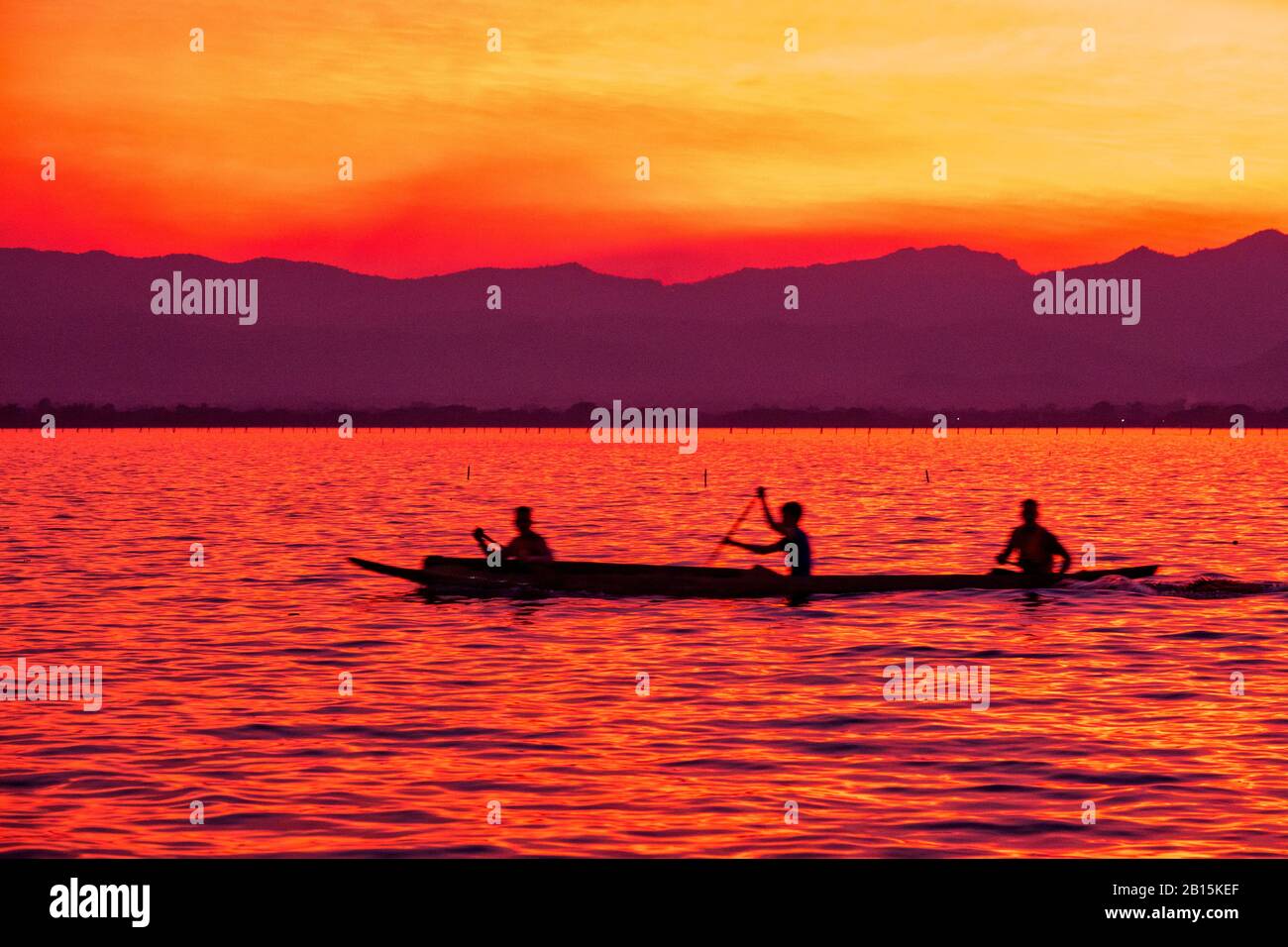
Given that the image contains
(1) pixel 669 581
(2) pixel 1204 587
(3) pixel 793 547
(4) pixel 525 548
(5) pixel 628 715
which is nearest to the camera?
(5) pixel 628 715

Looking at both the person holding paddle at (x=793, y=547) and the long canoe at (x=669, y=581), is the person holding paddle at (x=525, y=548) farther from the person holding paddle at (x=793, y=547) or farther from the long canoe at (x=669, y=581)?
the person holding paddle at (x=793, y=547)

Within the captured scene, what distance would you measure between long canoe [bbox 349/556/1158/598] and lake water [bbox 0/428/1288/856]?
0.43m

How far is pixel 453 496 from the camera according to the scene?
268 feet

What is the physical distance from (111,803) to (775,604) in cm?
1962

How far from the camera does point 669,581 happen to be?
3203cm

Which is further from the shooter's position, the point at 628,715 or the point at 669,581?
the point at 669,581

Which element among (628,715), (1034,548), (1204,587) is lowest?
(628,715)

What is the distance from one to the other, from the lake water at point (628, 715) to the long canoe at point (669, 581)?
1.43 feet

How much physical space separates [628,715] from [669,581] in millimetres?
12560

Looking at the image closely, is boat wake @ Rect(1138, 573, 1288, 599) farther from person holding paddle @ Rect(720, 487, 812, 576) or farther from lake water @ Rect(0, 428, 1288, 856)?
person holding paddle @ Rect(720, 487, 812, 576)

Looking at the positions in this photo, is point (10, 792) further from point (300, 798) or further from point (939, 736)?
point (939, 736)

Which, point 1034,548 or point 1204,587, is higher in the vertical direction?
point 1034,548

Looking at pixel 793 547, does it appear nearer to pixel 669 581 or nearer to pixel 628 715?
pixel 669 581

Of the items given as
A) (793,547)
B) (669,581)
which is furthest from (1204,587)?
(669,581)
